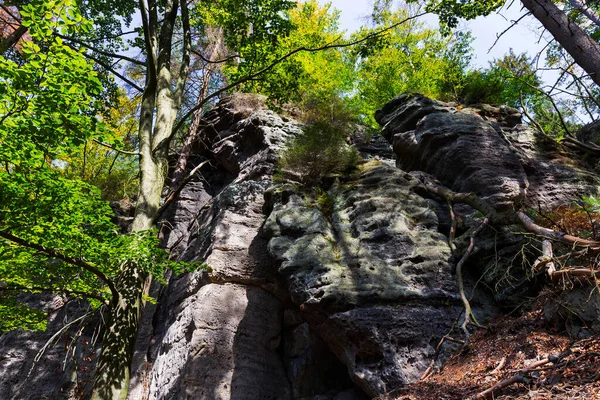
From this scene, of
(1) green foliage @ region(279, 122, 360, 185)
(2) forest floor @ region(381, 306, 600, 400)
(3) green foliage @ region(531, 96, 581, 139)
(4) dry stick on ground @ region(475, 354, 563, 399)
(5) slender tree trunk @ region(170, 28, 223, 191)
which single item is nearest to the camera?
(2) forest floor @ region(381, 306, 600, 400)

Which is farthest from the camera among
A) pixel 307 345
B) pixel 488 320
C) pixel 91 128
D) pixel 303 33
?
pixel 303 33

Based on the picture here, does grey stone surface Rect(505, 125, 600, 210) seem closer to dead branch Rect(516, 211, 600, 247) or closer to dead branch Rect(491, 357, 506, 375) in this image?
dead branch Rect(516, 211, 600, 247)

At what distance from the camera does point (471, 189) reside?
7488 millimetres

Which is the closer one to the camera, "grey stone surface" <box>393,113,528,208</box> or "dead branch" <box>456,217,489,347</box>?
"dead branch" <box>456,217,489,347</box>

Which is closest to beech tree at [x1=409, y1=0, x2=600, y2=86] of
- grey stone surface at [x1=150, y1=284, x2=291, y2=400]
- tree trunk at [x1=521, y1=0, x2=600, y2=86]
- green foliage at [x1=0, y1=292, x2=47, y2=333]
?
tree trunk at [x1=521, y1=0, x2=600, y2=86]

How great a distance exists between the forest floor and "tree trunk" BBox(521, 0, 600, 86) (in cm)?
472

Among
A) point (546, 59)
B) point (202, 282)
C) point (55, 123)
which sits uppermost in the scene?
point (546, 59)

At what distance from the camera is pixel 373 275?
611cm

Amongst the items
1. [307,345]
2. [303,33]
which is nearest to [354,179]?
[307,345]

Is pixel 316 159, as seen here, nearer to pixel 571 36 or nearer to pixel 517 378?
pixel 571 36

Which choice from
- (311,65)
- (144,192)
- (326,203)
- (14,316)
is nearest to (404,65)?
(311,65)

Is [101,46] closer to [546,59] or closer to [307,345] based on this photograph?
[307,345]

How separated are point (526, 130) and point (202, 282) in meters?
8.75

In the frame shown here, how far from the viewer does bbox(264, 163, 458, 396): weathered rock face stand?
17.5 ft
